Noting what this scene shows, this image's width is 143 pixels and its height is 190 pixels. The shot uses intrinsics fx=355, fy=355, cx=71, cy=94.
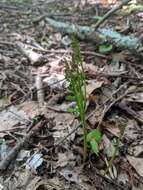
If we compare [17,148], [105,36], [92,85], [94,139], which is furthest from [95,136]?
[105,36]

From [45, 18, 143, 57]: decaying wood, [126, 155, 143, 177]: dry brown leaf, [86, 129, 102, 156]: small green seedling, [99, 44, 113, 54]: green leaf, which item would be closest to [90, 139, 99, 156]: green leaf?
[86, 129, 102, 156]: small green seedling

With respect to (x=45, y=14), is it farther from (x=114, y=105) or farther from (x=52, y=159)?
(x=52, y=159)

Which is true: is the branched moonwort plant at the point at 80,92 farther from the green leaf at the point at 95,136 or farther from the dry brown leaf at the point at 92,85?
the dry brown leaf at the point at 92,85

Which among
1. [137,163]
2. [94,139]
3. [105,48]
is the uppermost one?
[105,48]

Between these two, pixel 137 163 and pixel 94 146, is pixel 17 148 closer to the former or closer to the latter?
pixel 94 146

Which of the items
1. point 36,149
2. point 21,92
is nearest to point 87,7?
point 21,92

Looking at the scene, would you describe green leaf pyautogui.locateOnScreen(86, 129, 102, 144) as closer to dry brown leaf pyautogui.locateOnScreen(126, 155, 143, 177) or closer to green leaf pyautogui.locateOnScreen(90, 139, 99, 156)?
green leaf pyautogui.locateOnScreen(90, 139, 99, 156)

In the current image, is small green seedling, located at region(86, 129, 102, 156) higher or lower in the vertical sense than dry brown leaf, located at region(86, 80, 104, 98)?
lower

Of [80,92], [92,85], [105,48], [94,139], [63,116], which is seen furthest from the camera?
[105,48]
